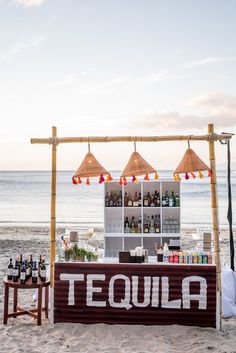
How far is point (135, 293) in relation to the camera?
5910 mm

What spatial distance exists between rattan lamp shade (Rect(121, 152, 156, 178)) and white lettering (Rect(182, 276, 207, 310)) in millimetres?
1593

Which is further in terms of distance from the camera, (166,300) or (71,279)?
(71,279)

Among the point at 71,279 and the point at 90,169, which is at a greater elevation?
the point at 90,169

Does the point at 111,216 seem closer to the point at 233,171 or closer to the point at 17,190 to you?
the point at 17,190

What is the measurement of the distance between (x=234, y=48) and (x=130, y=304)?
868cm

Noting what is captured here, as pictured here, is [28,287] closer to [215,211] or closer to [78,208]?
[215,211]

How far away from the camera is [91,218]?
30797 millimetres

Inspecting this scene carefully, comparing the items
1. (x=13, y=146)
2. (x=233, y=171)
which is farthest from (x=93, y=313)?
(x=233, y=171)

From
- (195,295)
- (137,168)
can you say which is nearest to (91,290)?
(195,295)

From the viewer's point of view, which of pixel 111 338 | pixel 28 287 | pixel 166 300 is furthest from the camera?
pixel 166 300

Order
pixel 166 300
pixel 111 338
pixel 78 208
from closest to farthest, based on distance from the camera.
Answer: pixel 111 338 < pixel 166 300 < pixel 78 208

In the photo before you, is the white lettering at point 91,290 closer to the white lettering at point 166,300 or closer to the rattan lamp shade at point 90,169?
the white lettering at point 166,300

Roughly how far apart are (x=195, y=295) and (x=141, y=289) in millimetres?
748

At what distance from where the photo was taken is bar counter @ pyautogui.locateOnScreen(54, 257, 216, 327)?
586cm
